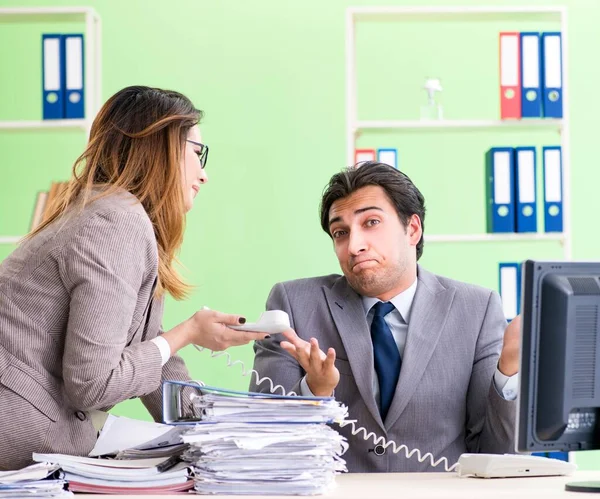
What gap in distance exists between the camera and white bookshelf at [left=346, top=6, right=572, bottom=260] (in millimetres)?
3410

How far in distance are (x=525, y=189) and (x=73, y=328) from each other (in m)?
2.21

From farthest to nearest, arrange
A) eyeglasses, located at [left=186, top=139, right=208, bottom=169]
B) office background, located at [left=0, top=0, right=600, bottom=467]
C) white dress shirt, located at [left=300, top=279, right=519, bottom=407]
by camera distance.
Answer: 1. office background, located at [left=0, top=0, right=600, bottom=467]
2. white dress shirt, located at [left=300, top=279, right=519, bottom=407]
3. eyeglasses, located at [left=186, top=139, right=208, bottom=169]

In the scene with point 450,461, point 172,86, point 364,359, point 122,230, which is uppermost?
point 172,86

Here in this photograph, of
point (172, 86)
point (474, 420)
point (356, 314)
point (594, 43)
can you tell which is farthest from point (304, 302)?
point (594, 43)

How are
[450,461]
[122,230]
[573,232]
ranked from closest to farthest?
[122,230]
[450,461]
[573,232]

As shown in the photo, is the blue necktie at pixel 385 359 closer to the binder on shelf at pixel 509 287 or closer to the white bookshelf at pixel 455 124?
the binder on shelf at pixel 509 287

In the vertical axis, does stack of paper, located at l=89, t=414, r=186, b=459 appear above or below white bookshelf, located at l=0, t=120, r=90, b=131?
below

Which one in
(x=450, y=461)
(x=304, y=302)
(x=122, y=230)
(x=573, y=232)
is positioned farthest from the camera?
(x=573, y=232)

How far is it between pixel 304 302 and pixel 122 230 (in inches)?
40.2

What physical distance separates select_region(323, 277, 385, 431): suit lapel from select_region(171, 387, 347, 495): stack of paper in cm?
85

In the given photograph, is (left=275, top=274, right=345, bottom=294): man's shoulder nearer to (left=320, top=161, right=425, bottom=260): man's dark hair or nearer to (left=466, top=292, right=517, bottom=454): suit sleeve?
(left=320, top=161, right=425, bottom=260): man's dark hair

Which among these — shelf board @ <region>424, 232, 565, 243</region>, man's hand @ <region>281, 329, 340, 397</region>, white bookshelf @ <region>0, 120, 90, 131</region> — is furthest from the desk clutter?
white bookshelf @ <region>0, 120, 90, 131</region>

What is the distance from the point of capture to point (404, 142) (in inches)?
157

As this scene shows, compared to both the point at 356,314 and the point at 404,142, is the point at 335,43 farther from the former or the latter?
the point at 356,314
